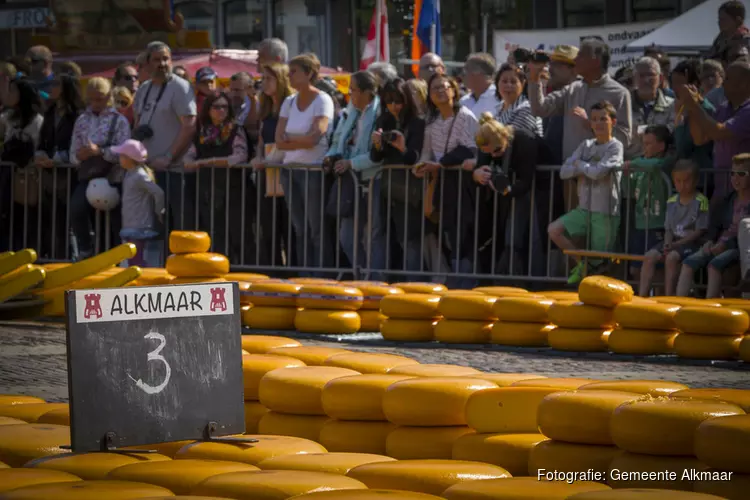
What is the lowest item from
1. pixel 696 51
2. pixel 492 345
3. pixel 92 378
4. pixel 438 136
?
pixel 492 345

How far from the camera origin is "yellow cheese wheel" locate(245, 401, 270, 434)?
20.2 feet

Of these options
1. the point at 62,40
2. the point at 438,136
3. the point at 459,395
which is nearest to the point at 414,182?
the point at 438,136

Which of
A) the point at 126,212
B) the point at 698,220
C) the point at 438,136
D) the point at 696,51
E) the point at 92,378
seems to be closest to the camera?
the point at 92,378

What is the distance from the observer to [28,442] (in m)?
4.95

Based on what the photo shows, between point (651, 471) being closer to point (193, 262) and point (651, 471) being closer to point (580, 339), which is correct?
point (580, 339)

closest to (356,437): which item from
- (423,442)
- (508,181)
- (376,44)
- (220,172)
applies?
A: (423,442)

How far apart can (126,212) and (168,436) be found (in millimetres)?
8574

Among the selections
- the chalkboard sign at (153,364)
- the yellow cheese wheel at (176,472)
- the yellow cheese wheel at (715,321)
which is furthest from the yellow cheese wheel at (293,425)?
the yellow cheese wheel at (715,321)

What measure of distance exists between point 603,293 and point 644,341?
0.46 m

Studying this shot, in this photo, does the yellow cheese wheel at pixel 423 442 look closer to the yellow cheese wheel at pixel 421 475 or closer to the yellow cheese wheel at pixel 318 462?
the yellow cheese wheel at pixel 318 462

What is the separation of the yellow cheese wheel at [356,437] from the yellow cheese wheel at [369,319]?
455cm

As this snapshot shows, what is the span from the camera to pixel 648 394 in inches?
208

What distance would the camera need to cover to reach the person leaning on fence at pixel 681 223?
10.3 metres

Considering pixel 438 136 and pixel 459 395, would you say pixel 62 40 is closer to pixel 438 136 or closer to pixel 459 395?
pixel 438 136
